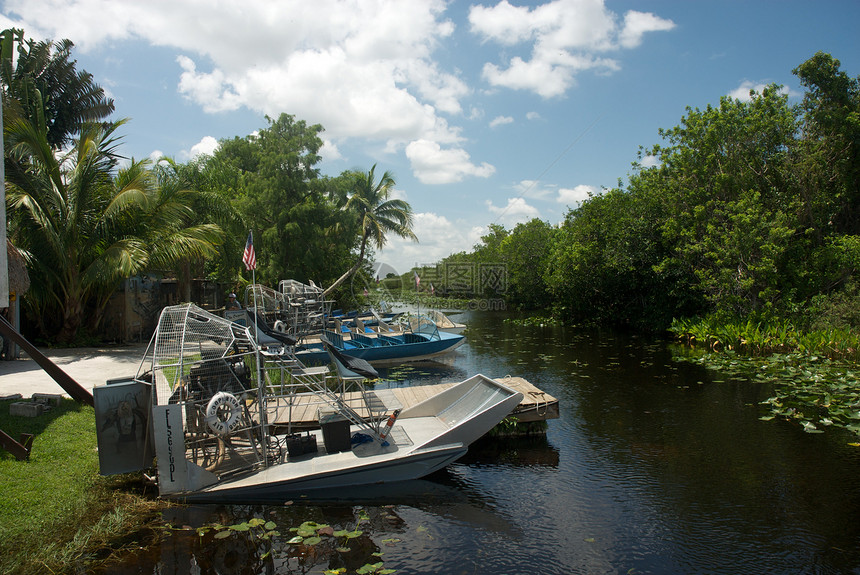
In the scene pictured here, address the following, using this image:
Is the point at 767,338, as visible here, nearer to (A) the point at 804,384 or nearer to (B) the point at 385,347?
(A) the point at 804,384

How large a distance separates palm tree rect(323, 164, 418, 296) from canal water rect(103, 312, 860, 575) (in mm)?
25104

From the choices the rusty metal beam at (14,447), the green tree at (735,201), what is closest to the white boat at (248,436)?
the rusty metal beam at (14,447)

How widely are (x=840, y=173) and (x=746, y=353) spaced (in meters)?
8.78

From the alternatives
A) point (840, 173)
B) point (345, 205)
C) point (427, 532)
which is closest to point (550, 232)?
point (345, 205)

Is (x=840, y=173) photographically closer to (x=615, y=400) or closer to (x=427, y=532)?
(x=615, y=400)

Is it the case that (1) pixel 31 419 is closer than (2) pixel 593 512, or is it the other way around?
(2) pixel 593 512

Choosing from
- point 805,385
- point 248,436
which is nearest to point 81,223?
point 248,436

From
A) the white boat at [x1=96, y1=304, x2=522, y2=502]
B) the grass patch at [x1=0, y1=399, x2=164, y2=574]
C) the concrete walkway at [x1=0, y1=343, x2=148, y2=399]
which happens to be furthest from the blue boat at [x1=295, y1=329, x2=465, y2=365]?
the grass patch at [x1=0, y1=399, x2=164, y2=574]

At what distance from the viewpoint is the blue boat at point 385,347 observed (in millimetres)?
18391

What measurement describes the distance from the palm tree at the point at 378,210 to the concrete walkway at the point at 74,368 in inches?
797

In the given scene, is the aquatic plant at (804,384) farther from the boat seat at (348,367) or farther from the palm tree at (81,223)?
the palm tree at (81,223)

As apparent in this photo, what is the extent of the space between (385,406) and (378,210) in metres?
27.6

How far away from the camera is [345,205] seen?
34.9m

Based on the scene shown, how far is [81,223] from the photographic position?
638 inches
